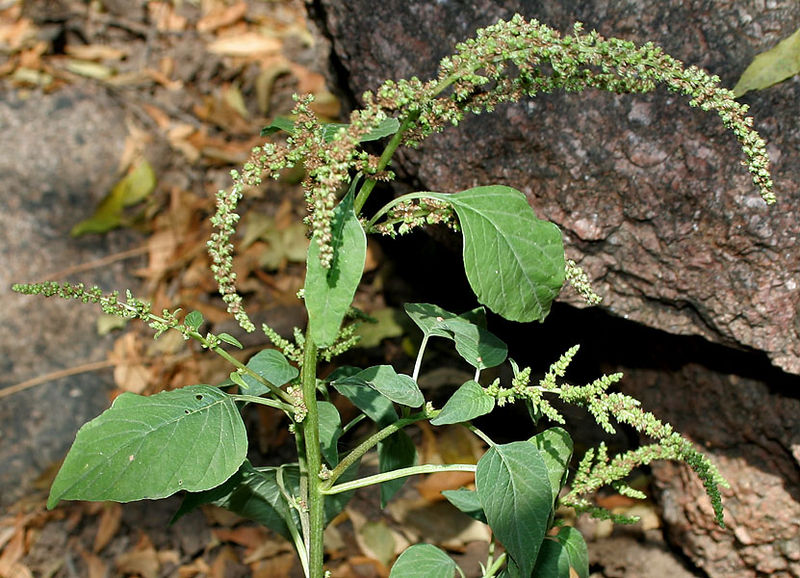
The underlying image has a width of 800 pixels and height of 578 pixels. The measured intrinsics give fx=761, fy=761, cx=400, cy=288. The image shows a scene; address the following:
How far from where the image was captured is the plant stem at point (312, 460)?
1.37m

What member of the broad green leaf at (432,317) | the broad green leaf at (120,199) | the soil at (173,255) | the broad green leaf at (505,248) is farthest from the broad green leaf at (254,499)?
the broad green leaf at (120,199)

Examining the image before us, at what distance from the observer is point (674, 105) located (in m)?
2.04

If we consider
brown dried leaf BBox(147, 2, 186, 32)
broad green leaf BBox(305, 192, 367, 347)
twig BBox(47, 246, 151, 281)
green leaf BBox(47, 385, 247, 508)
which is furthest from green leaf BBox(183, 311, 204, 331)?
brown dried leaf BBox(147, 2, 186, 32)

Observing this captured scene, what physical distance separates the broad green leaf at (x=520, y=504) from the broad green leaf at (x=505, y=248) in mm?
298

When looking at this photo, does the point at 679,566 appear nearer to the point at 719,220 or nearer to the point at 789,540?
the point at 789,540

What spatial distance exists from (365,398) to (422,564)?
363 mm

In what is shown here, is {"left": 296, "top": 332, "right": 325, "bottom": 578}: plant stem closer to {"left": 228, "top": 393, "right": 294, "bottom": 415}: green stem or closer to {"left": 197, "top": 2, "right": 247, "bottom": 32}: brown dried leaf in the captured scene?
{"left": 228, "top": 393, "right": 294, "bottom": 415}: green stem

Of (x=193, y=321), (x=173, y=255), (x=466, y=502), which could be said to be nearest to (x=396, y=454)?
(x=466, y=502)

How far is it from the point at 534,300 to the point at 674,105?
103 centimetres

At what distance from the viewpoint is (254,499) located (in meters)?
1.71

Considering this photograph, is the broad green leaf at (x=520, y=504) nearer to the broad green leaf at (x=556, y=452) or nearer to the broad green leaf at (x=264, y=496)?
the broad green leaf at (x=556, y=452)

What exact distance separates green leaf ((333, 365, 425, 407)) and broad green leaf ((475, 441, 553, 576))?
0.18m

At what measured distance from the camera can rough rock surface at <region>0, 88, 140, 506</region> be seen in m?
3.03

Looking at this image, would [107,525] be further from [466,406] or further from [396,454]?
[466,406]
